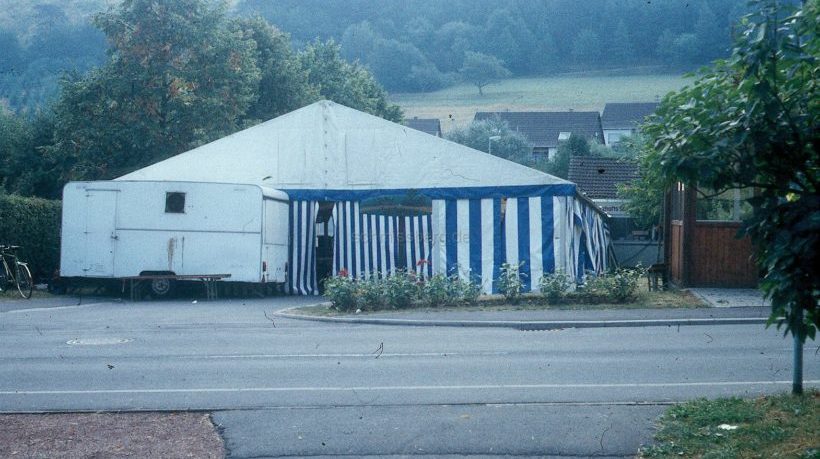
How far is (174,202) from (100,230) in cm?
181

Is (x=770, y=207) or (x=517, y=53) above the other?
(x=517, y=53)

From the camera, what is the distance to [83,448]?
7047 mm

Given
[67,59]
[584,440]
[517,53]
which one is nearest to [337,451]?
[584,440]

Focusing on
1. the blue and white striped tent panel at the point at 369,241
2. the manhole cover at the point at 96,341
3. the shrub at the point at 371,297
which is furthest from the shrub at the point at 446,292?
the manhole cover at the point at 96,341

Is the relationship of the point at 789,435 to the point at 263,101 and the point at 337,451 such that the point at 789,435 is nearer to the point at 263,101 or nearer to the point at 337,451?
the point at 337,451

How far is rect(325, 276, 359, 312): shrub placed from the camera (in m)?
18.2

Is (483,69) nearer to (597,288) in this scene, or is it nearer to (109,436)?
(597,288)

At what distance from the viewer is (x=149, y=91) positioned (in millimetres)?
33344

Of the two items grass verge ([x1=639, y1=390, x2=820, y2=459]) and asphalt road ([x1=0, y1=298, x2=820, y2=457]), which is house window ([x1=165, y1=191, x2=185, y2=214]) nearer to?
asphalt road ([x1=0, y1=298, x2=820, y2=457])

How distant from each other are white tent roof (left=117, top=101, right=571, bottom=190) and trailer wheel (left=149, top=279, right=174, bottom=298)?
316 centimetres

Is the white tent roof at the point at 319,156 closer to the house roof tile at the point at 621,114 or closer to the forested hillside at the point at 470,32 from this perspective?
the forested hillside at the point at 470,32

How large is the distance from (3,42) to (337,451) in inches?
3041

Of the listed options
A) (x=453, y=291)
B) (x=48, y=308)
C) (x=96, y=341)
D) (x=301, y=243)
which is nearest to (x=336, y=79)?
(x=301, y=243)

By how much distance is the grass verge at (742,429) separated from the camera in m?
6.20
